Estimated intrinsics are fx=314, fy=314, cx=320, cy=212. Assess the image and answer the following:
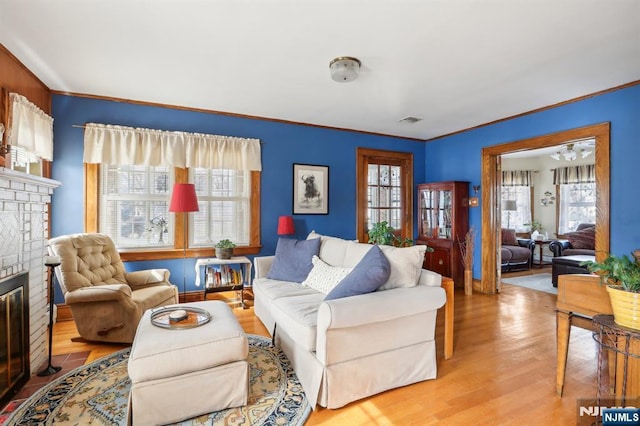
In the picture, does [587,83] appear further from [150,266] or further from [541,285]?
[150,266]

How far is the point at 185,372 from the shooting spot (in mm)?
1772

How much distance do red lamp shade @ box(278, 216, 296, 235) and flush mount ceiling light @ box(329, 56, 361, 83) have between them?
2.09 metres

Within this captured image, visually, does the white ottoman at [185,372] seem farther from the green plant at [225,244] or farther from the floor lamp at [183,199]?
the green plant at [225,244]

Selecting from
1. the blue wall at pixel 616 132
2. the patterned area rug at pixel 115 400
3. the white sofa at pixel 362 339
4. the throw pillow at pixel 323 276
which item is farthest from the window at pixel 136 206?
the blue wall at pixel 616 132

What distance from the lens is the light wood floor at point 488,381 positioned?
1.86 m

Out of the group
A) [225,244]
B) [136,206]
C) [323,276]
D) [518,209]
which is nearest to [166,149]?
[136,206]

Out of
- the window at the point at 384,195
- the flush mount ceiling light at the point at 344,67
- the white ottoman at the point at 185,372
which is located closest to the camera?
the white ottoman at the point at 185,372

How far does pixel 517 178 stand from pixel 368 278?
297 inches

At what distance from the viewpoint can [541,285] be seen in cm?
518

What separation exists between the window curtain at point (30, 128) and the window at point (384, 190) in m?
3.91

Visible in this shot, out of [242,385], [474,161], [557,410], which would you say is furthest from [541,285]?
[242,385]

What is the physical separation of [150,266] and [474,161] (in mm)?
4849

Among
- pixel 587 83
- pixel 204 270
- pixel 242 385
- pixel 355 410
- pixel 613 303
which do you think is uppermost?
pixel 587 83

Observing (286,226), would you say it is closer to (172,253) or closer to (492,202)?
(172,253)
